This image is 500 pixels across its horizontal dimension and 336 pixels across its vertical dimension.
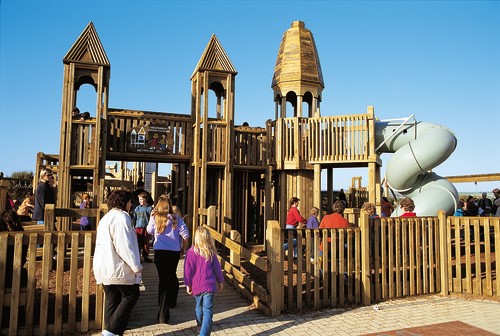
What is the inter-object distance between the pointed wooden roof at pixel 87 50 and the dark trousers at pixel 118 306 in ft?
25.8

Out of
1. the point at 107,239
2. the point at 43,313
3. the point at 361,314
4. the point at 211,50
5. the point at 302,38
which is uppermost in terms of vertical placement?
the point at 302,38

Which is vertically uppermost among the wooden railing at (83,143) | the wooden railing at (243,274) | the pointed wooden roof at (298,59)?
the pointed wooden roof at (298,59)

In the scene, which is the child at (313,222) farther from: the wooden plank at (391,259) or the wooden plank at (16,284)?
the wooden plank at (16,284)

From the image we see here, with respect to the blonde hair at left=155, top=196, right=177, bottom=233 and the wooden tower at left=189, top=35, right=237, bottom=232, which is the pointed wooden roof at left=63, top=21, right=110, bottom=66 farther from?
the blonde hair at left=155, top=196, right=177, bottom=233

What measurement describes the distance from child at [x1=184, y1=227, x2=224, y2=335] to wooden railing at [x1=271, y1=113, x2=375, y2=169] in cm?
828

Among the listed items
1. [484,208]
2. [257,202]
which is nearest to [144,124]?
[257,202]

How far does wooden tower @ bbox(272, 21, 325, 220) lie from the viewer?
13094 millimetres

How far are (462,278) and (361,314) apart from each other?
9.55ft

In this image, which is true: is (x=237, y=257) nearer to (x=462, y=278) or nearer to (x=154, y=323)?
(x=154, y=323)

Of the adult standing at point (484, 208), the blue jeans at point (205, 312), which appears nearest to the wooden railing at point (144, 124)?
the blue jeans at point (205, 312)

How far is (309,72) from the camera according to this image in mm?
15281

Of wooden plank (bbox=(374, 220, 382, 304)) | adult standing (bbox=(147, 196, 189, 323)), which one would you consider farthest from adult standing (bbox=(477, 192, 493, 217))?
adult standing (bbox=(147, 196, 189, 323))

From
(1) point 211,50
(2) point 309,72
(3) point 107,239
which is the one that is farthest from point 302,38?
(3) point 107,239

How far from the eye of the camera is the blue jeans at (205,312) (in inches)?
183
